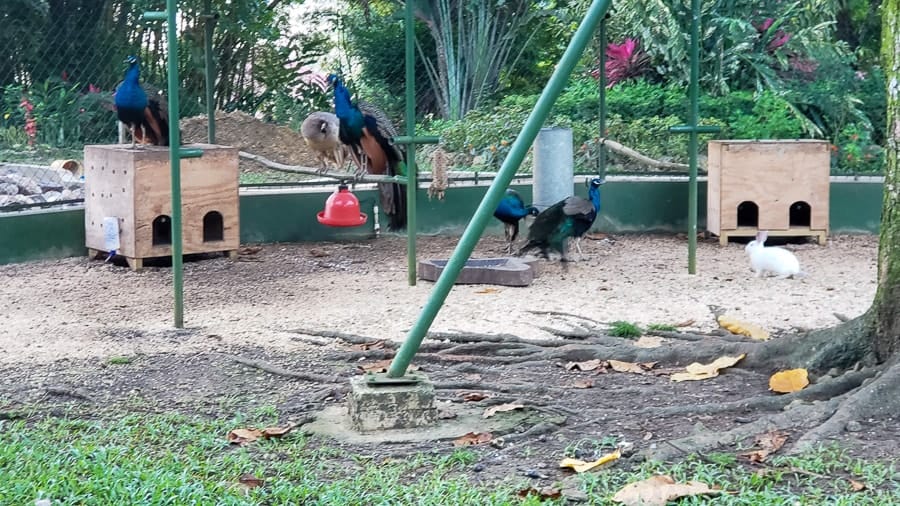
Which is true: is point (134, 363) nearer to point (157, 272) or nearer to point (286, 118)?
point (157, 272)

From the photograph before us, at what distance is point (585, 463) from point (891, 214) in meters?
1.49

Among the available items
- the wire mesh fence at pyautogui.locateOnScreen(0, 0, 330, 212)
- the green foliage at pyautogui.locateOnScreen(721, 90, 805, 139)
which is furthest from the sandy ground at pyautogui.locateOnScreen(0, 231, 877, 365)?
the green foliage at pyautogui.locateOnScreen(721, 90, 805, 139)

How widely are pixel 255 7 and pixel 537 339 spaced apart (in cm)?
550

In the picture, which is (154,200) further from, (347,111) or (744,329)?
(744,329)

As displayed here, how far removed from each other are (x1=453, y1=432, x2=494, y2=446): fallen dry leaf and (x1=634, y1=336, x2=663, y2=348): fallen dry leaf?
1.52 metres

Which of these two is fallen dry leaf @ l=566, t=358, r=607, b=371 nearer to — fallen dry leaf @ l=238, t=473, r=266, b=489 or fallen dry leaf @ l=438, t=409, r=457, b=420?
fallen dry leaf @ l=438, t=409, r=457, b=420

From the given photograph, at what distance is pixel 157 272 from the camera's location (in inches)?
304

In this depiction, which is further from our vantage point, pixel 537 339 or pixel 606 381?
pixel 537 339

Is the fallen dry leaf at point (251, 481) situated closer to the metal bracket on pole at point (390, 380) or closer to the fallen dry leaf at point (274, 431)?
the fallen dry leaf at point (274, 431)

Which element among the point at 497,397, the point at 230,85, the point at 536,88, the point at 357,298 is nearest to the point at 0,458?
the point at 497,397

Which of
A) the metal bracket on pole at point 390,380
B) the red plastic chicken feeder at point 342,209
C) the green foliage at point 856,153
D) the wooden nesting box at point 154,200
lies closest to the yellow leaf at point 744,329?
the metal bracket on pole at point 390,380

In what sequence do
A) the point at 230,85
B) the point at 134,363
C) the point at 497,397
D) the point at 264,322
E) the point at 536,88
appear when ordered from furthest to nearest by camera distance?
the point at 536,88, the point at 230,85, the point at 264,322, the point at 134,363, the point at 497,397

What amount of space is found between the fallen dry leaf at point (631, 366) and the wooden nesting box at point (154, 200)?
12.5 ft

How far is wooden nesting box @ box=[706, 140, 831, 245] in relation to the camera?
8.71 m
